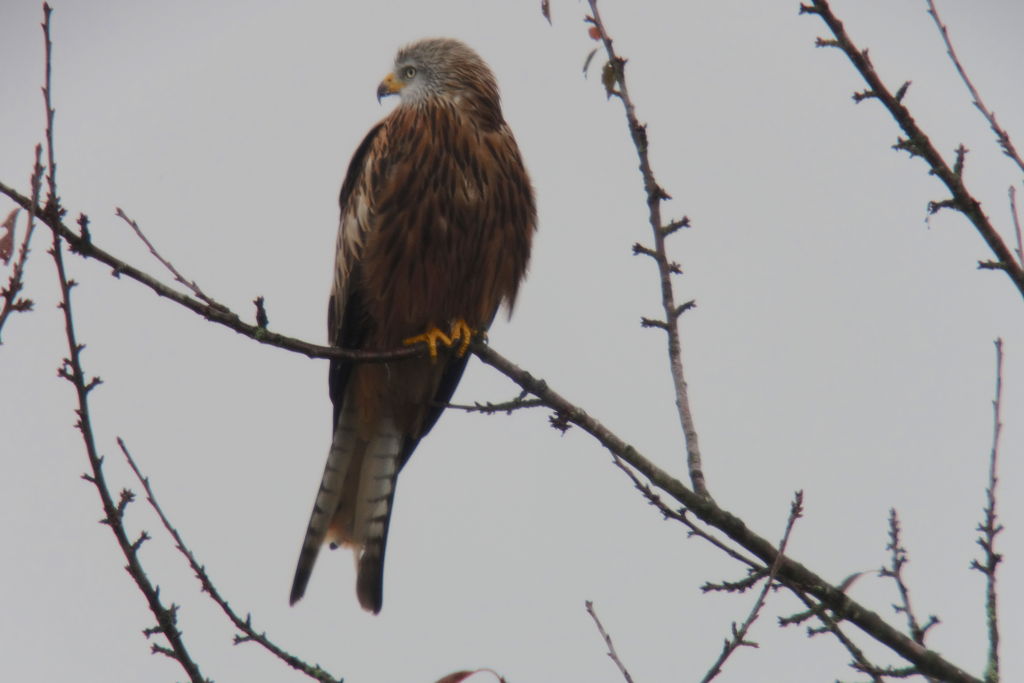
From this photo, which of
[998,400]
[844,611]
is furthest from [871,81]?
[844,611]

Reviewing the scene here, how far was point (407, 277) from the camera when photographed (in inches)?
191

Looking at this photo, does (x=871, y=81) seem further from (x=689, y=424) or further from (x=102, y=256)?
(x=102, y=256)

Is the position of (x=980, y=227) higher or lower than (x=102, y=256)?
lower

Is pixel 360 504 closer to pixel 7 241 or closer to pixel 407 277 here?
pixel 407 277

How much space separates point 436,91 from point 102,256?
9.52 ft

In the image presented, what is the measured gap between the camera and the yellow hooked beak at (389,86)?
598 centimetres

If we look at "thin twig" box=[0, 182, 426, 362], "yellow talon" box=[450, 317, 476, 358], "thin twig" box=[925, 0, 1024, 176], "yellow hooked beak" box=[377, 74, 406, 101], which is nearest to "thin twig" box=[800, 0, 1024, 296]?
"thin twig" box=[925, 0, 1024, 176]

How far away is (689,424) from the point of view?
3.11 m

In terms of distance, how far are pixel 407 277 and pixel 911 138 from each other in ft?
8.93

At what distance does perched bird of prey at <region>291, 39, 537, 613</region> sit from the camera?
4840 millimetres

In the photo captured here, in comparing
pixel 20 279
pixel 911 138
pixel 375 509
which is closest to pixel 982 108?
pixel 911 138

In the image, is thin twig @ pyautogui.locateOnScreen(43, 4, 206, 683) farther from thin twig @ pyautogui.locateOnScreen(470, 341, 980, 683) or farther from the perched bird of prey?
the perched bird of prey

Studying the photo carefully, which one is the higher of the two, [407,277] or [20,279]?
[407,277]

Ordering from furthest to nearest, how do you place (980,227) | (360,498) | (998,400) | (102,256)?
(360,498) → (102,256) → (998,400) → (980,227)
